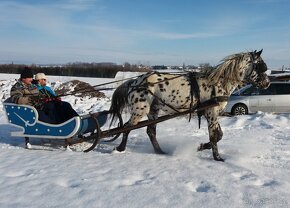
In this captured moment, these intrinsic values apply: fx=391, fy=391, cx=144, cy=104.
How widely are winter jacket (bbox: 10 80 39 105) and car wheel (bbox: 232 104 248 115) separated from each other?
922cm

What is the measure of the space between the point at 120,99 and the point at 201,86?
1.65m

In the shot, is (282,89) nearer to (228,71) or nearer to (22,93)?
(228,71)

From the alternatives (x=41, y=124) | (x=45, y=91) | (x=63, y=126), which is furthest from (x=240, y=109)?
(x=41, y=124)

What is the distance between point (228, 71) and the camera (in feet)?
23.1

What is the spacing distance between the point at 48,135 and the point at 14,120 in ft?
A: 2.66

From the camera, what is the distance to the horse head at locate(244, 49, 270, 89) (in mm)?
7070

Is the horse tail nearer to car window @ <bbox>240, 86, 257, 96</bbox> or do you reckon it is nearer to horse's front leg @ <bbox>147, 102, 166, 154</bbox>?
horse's front leg @ <bbox>147, 102, 166, 154</bbox>

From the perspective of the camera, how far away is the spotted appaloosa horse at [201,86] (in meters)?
7.05

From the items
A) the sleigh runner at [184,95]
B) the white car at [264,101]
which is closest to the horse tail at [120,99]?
the sleigh runner at [184,95]

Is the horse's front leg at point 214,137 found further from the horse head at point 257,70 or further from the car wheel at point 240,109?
the car wheel at point 240,109

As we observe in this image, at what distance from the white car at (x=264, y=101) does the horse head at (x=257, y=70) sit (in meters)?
8.00

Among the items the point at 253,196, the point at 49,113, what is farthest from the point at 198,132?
the point at 253,196

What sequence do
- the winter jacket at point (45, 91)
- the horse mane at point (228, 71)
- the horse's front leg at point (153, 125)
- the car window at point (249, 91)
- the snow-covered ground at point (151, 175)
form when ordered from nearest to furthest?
the snow-covered ground at point (151, 175)
the horse mane at point (228, 71)
the horse's front leg at point (153, 125)
the winter jacket at point (45, 91)
the car window at point (249, 91)

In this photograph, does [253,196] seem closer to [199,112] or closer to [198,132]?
[199,112]
